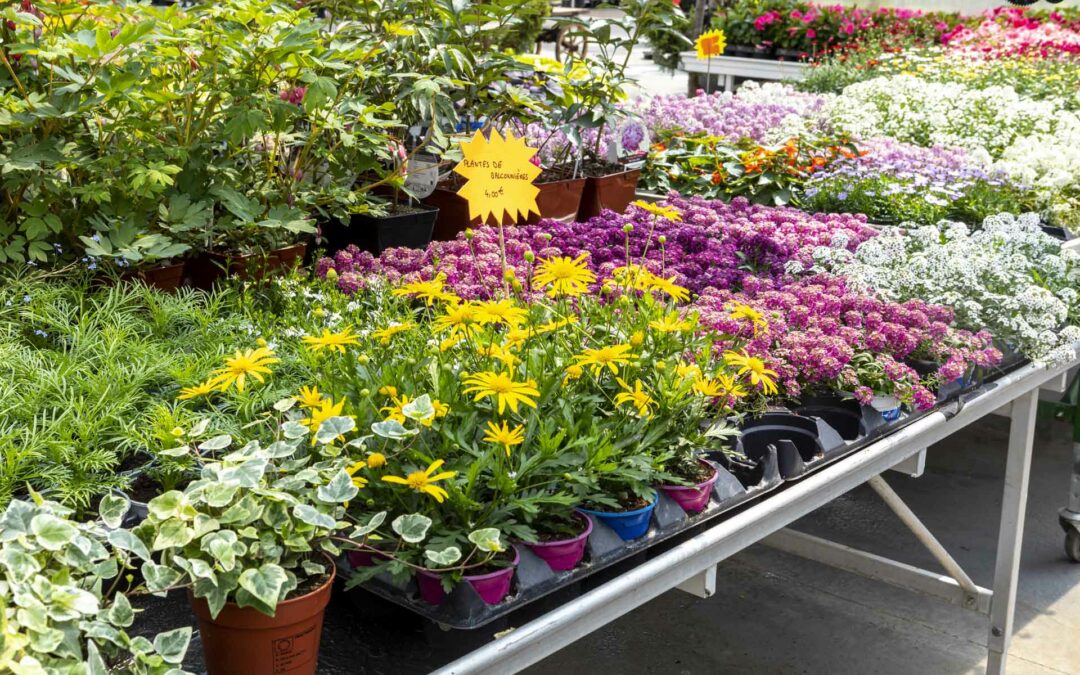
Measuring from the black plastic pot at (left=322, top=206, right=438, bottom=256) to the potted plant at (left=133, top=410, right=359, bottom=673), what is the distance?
1.66 metres

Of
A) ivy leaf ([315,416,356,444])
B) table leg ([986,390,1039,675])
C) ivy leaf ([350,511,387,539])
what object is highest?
ivy leaf ([315,416,356,444])

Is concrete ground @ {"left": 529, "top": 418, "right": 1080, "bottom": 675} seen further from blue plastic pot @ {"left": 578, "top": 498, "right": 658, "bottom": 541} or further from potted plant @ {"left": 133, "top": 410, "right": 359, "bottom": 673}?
potted plant @ {"left": 133, "top": 410, "right": 359, "bottom": 673}

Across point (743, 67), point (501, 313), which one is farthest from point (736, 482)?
point (743, 67)

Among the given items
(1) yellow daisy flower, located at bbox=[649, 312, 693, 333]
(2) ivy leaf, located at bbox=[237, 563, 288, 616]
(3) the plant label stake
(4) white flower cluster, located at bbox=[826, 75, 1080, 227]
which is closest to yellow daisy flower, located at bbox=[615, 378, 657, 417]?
(1) yellow daisy flower, located at bbox=[649, 312, 693, 333]

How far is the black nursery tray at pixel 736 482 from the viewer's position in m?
1.35

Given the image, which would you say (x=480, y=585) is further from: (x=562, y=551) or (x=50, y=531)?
(x=50, y=531)

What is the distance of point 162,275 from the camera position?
237cm

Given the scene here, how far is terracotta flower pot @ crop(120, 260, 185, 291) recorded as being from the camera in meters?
2.30

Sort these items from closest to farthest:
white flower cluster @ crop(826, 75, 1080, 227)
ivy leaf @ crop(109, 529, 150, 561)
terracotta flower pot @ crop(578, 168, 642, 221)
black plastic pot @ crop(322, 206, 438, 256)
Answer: ivy leaf @ crop(109, 529, 150, 561), black plastic pot @ crop(322, 206, 438, 256), terracotta flower pot @ crop(578, 168, 642, 221), white flower cluster @ crop(826, 75, 1080, 227)

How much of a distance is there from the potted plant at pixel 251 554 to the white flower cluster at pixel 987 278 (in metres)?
1.66

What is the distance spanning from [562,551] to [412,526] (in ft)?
0.88

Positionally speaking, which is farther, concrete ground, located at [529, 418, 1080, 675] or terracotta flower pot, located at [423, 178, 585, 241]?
terracotta flower pot, located at [423, 178, 585, 241]

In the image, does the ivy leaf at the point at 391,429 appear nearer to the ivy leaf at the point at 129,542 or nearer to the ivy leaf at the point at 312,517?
the ivy leaf at the point at 312,517

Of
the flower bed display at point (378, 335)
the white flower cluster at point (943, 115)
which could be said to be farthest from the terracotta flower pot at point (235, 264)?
the white flower cluster at point (943, 115)
